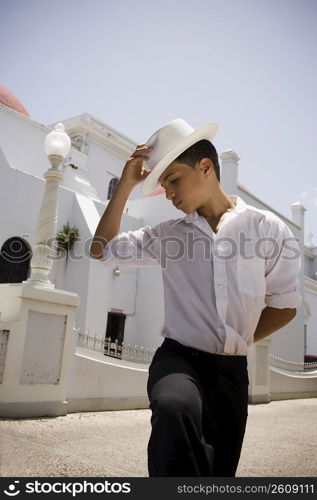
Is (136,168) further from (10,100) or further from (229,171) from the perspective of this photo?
(10,100)

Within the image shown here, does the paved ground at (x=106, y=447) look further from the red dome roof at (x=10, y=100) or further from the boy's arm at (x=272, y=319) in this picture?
the red dome roof at (x=10, y=100)

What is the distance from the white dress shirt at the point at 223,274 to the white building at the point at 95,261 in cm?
465

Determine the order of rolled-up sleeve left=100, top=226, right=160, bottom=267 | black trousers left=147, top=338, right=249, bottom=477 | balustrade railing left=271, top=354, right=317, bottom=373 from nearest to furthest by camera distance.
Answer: black trousers left=147, top=338, right=249, bottom=477, rolled-up sleeve left=100, top=226, right=160, bottom=267, balustrade railing left=271, top=354, right=317, bottom=373

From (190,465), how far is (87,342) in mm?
6229

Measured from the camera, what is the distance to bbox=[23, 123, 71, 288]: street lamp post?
584cm

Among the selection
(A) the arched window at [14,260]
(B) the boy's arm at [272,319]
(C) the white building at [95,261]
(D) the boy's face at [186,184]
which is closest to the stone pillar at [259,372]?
(C) the white building at [95,261]

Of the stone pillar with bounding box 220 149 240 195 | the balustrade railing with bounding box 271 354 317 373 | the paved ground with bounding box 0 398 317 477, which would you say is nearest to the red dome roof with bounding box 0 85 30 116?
the stone pillar with bounding box 220 149 240 195

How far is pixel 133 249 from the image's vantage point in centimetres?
201

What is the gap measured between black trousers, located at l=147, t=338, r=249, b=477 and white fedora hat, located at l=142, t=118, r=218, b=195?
2.61 ft

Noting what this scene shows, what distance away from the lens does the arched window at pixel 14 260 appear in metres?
11.7

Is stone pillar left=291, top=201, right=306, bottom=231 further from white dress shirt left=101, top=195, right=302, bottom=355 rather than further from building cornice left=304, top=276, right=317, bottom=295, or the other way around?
white dress shirt left=101, top=195, right=302, bottom=355

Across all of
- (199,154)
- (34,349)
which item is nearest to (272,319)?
(199,154)

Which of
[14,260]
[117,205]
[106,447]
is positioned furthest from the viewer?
[14,260]

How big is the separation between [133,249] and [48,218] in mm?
4538
